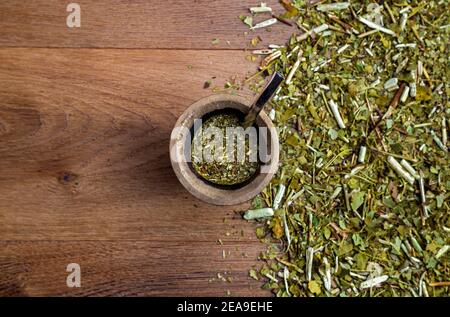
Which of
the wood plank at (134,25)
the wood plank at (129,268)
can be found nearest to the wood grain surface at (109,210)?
the wood plank at (129,268)

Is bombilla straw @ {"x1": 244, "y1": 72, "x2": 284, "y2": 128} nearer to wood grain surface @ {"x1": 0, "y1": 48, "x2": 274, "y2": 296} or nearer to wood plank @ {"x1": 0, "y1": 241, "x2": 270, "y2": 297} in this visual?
wood grain surface @ {"x1": 0, "y1": 48, "x2": 274, "y2": 296}

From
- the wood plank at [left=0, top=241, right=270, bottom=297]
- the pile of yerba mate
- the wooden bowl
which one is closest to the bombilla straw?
the wooden bowl

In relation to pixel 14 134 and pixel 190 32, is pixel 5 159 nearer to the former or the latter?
pixel 14 134

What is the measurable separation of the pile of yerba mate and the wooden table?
0.08 m

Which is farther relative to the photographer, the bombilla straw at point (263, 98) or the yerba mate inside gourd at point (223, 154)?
the yerba mate inside gourd at point (223, 154)

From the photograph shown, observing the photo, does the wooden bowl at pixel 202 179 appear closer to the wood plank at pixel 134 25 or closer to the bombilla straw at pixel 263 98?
the bombilla straw at pixel 263 98

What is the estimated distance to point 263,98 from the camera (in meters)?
0.79

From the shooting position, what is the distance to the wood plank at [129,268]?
97cm

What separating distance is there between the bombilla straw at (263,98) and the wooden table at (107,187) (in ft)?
0.50

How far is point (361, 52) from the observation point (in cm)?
101

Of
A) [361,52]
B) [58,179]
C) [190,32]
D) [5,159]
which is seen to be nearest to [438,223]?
[361,52]

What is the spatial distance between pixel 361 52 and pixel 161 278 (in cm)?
58

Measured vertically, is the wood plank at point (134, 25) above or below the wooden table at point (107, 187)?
above

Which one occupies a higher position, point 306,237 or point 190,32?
point 190,32
